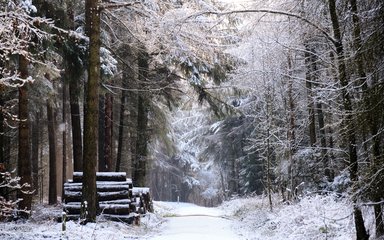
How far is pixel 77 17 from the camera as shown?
15672mm

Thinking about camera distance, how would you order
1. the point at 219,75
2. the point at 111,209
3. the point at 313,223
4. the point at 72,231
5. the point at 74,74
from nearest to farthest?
the point at 72,231 < the point at 313,223 < the point at 111,209 < the point at 74,74 < the point at 219,75

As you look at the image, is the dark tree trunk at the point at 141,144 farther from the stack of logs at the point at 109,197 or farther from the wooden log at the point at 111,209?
the wooden log at the point at 111,209

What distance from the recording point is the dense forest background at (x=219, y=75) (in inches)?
267

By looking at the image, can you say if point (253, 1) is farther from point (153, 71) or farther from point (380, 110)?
point (153, 71)

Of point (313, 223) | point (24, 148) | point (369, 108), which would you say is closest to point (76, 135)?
point (24, 148)

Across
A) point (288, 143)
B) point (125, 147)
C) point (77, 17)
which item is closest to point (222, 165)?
point (125, 147)

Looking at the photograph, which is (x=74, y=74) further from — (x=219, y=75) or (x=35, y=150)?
(x=35, y=150)

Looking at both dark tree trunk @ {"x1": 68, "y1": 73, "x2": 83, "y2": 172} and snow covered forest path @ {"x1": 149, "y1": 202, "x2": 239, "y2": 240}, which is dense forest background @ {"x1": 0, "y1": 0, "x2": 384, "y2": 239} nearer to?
dark tree trunk @ {"x1": 68, "y1": 73, "x2": 83, "y2": 172}

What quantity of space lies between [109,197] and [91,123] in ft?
11.7

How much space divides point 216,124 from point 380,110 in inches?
1110

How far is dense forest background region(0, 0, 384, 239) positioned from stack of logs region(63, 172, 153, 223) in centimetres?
145

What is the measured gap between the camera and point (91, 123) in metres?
11.6

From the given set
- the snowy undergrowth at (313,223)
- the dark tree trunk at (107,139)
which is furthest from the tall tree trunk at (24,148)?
the dark tree trunk at (107,139)

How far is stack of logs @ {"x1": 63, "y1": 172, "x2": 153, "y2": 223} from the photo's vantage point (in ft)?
44.4
